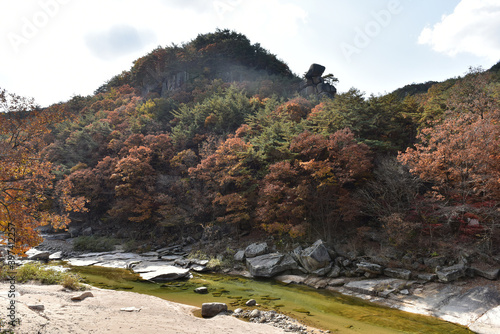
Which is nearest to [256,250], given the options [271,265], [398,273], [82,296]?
[271,265]

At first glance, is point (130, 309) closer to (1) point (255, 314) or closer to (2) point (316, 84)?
(1) point (255, 314)

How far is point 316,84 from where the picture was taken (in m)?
41.9

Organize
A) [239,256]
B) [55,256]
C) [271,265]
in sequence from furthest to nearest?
[55,256] < [239,256] < [271,265]

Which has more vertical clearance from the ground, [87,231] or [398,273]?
[398,273]

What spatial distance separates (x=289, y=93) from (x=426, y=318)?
39254 millimetres

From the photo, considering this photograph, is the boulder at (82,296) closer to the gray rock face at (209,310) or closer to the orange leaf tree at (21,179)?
the orange leaf tree at (21,179)

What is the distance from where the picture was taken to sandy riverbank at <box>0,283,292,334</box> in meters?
6.59

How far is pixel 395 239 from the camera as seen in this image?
1478cm

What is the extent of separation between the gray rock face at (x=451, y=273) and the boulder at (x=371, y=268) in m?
2.63

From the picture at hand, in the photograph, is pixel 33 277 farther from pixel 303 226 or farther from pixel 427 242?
pixel 427 242

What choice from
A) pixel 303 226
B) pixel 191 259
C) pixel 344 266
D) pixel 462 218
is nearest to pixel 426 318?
pixel 344 266

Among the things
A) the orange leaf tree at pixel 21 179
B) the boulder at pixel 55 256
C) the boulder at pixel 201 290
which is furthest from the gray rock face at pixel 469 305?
the boulder at pixel 55 256

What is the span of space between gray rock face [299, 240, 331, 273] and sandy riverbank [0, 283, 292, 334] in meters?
7.28

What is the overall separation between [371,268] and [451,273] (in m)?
3.51
